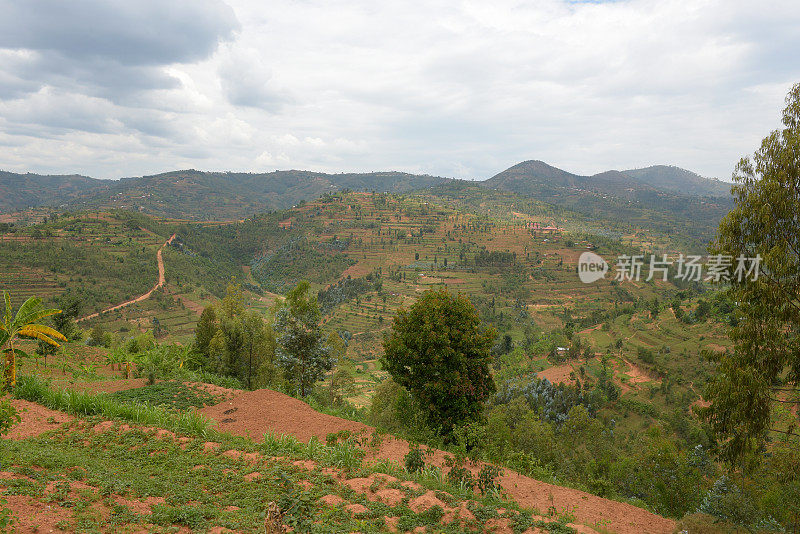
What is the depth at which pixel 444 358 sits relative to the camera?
1338 cm

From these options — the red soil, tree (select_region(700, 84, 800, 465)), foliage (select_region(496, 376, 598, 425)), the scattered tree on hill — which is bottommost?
foliage (select_region(496, 376, 598, 425))

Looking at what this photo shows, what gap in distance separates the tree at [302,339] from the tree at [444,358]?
6243mm

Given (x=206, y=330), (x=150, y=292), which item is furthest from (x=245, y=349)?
(x=150, y=292)

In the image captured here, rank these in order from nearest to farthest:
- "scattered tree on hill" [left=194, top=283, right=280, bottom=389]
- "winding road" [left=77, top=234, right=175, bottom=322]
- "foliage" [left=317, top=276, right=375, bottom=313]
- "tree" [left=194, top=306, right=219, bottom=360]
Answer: "scattered tree on hill" [left=194, top=283, right=280, bottom=389] → "tree" [left=194, top=306, right=219, bottom=360] → "winding road" [left=77, top=234, right=175, bottom=322] → "foliage" [left=317, top=276, right=375, bottom=313]

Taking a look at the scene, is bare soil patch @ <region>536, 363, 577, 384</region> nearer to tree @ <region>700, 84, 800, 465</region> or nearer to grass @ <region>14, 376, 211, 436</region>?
tree @ <region>700, 84, 800, 465</region>

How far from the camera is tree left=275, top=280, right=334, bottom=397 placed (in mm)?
18734

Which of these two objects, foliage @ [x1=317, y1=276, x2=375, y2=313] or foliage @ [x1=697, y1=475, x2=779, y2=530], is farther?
foliage @ [x1=317, y1=276, x2=375, y2=313]

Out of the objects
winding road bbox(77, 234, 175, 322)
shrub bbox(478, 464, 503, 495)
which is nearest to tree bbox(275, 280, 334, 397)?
shrub bbox(478, 464, 503, 495)

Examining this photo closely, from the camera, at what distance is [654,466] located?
57.1ft

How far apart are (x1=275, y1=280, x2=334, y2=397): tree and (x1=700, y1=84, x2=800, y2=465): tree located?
1543 centimetres

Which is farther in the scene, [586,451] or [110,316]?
[110,316]

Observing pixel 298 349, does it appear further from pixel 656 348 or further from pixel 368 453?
pixel 656 348

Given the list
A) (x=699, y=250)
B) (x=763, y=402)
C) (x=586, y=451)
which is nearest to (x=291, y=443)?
(x=763, y=402)

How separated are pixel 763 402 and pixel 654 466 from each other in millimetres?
11007
